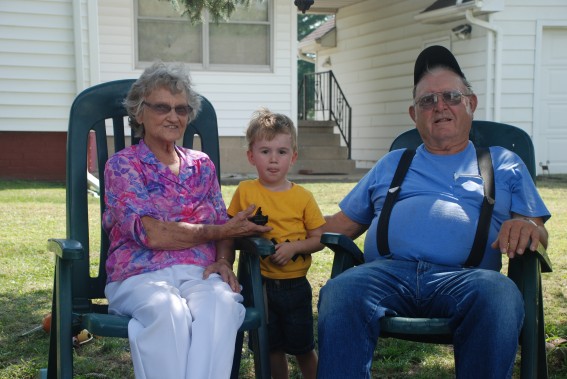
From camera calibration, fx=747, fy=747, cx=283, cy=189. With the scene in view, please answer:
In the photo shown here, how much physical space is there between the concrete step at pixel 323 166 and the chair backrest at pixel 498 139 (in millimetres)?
8732

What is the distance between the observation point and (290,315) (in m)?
3.04

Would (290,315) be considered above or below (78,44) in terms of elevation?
below

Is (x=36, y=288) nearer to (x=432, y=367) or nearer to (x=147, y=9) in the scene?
(x=432, y=367)

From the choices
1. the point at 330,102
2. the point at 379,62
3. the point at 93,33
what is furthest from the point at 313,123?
the point at 93,33

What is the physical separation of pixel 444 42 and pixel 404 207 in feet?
33.4

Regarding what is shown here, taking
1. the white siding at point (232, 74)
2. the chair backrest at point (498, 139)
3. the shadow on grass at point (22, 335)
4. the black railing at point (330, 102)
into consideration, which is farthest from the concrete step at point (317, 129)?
the chair backrest at point (498, 139)

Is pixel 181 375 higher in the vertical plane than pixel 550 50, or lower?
lower

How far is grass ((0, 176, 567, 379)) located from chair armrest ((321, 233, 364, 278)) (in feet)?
Result: 2.12

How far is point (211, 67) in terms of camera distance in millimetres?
11891

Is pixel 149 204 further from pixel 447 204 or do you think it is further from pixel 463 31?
pixel 463 31

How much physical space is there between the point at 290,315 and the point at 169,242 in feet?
1.91

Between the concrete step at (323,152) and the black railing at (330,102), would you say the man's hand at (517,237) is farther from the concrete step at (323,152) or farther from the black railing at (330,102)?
the black railing at (330,102)

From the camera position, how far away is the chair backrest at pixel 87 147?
9.95 feet

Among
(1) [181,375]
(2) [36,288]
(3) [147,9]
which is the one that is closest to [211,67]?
(3) [147,9]
